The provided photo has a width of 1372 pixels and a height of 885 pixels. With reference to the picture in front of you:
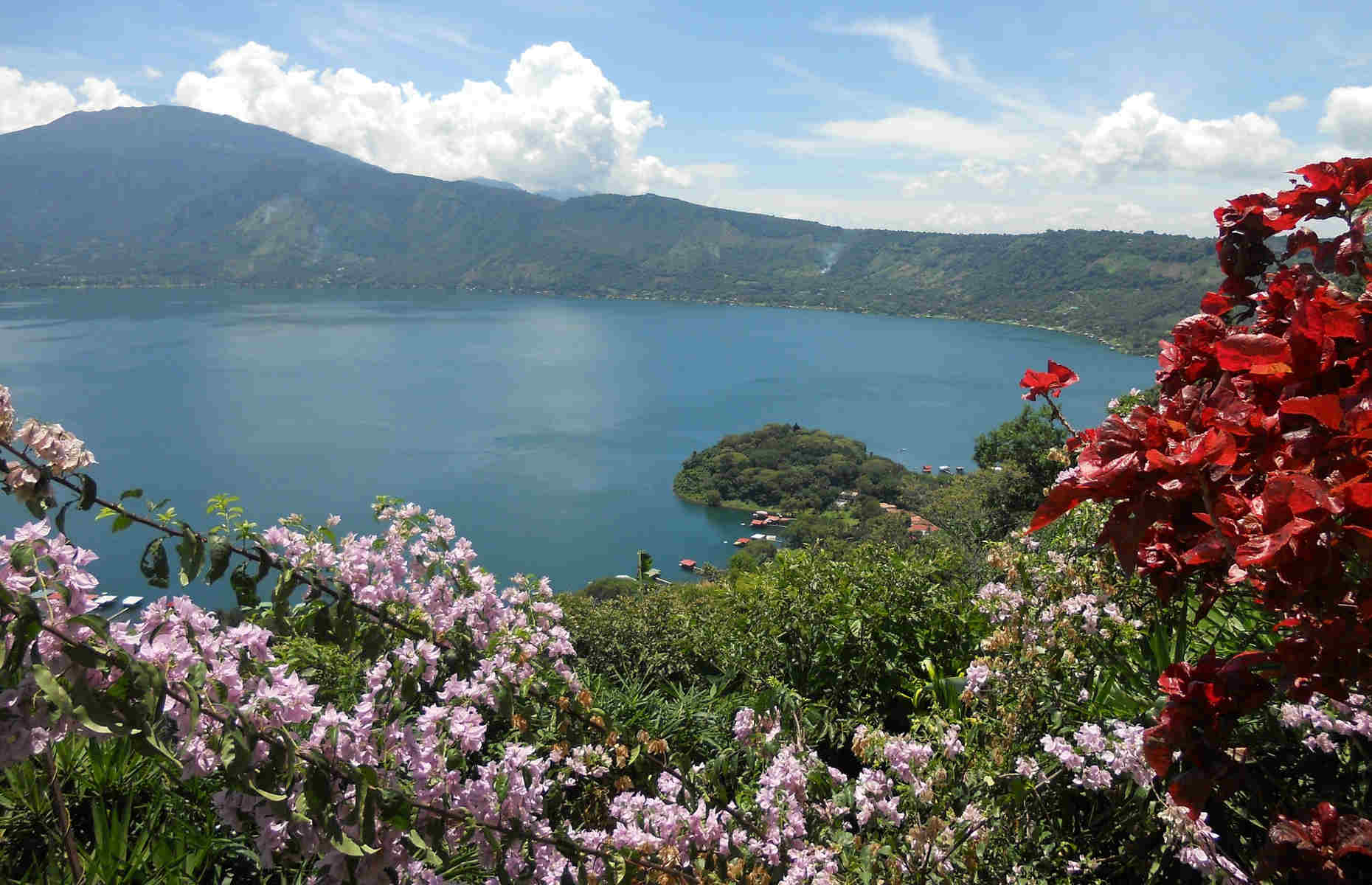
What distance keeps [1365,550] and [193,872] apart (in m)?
2.18

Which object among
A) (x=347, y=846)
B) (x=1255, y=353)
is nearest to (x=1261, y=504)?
(x=1255, y=353)

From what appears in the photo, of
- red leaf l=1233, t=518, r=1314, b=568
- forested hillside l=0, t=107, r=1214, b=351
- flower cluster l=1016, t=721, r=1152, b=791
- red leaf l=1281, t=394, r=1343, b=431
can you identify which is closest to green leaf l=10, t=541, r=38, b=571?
red leaf l=1233, t=518, r=1314, b=568

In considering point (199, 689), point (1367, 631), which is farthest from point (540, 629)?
point (1367, 631)

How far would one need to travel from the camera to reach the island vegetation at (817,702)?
0.90m

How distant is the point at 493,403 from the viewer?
57.2m

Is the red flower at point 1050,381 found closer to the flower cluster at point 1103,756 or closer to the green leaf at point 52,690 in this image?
the flower cluster at point 1103,756

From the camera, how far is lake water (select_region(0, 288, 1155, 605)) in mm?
35188

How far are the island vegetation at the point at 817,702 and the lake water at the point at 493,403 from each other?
25.8m

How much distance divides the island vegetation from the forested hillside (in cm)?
9406

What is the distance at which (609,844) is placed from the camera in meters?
1.49

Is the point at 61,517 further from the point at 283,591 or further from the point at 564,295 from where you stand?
the point at 564,295

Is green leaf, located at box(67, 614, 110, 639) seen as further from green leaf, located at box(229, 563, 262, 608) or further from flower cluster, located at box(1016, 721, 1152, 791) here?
flower cluster, located at box(1016, 721, 1152, 791)

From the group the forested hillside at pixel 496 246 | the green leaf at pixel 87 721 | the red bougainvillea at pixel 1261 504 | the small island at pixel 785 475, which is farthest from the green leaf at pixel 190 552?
the forested hillside at pixel 496 246

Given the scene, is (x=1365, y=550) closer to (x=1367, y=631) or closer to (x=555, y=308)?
(x=1367, y=631)
